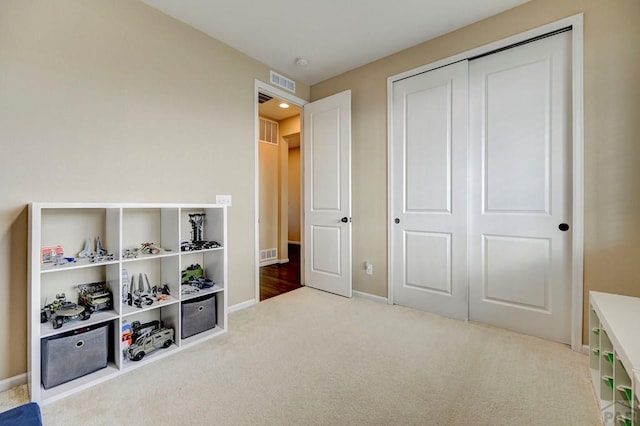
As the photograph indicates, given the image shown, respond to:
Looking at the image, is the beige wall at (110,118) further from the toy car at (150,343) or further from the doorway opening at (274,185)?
the doorway opening at (274,185)

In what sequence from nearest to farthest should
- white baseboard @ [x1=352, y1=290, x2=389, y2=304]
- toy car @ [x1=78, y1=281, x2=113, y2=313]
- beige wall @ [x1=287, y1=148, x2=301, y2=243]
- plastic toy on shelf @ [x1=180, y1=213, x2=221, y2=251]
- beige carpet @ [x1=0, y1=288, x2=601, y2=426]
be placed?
beige carpet @ [x1=0, y1=288, x2=601, y2=426]
toy car @ [x1=78, y1=281, x2=113, y2=313]
plastic toy on shelf @ [x1=180, y1=213, x2=221, y2=251]
white baseboard @ [x1=352, y1=290, x2=389, y2=304]
beige wall @ [x1=287, y1=148, x2=301, y2=243]

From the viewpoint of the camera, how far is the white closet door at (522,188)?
2078 mm

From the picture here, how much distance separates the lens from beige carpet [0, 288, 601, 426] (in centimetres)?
139

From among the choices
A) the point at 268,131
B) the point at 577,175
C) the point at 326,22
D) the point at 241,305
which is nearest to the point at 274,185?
the point at 268,131

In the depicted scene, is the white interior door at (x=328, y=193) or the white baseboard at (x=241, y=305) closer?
the white baseboard at (x=241, y=305)

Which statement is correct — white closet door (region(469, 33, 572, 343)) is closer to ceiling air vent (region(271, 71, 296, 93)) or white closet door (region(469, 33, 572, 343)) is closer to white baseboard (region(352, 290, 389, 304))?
white baseboard (region(352, 290, 389, 304))

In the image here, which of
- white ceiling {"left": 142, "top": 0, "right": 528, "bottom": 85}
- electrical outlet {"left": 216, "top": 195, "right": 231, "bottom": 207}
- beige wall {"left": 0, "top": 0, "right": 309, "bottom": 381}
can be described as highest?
white ceiling {"left": 142, "top": 0, "right": 528, "bottom": 85}

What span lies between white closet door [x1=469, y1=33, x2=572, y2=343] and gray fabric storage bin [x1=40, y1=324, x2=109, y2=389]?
2.79 meters

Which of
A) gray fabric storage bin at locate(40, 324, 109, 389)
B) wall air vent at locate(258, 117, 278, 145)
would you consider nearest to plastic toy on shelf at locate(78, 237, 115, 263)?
gray fabric storage bin at locate(40, 324, 109, 389)

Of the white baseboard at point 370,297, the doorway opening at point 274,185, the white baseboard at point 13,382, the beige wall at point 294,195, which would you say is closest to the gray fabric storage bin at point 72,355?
the white baseboard at point 13,382

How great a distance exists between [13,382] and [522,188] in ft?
11.9

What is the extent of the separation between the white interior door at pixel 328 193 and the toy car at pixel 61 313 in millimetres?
2241

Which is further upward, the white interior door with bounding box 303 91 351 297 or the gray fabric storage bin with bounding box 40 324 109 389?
the white interior door with bounding box 303 91 351 297

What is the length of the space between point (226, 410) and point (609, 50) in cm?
325
